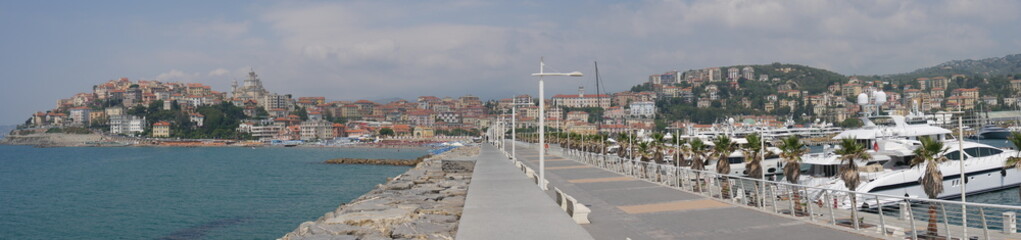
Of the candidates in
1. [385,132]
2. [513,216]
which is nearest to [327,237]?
[513,216]

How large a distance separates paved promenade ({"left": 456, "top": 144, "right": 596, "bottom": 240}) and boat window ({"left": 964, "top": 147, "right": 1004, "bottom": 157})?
19.1 m

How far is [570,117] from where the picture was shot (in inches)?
6152

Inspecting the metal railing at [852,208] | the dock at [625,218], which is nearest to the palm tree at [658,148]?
the metal railing at [852,208]

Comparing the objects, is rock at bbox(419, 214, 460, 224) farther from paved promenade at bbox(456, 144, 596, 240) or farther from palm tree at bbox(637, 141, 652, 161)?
palm tree at bbox(637, 141, 652, 161)

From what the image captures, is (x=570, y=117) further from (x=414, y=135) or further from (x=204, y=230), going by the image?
(x=204, y=230)

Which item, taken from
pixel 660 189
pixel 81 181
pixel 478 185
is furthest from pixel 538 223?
pixel 81 181

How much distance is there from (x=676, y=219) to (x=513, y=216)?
2.85m

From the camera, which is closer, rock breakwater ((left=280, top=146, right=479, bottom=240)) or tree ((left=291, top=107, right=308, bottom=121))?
rock breakwater ((left=280, top=146, right=479, bottom=240))

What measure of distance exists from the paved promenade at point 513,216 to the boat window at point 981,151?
1913cm

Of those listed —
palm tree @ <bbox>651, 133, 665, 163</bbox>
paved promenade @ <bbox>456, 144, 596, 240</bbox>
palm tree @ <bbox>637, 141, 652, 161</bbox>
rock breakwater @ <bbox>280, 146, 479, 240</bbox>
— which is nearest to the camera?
paved promenade @ <bbox>456, 144, 596, 240</bbox>

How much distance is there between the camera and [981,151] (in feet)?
81.0

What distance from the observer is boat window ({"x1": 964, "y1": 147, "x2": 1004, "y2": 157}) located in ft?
79.9

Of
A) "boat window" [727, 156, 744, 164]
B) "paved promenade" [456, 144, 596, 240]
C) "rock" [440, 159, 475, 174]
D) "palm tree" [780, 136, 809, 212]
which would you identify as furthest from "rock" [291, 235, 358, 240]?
"boat window" [727, 156, 744, 164]

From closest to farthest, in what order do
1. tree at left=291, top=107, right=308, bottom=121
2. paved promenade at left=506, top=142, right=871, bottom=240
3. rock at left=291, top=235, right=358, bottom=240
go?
paved promenade at left=506, top=142, right=871, bottom=240, rock at left=291, top=235, right=358, bottom=240, tree at left=291, top=107, right=308, bottom=121
